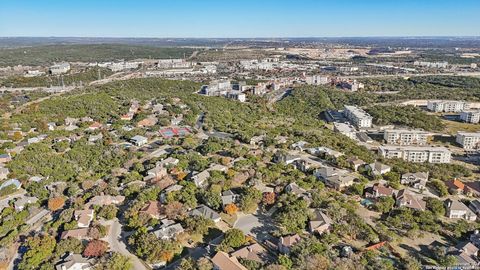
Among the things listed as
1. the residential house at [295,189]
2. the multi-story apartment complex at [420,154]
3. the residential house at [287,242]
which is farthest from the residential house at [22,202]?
the multi-story apartment complex at [420,154]

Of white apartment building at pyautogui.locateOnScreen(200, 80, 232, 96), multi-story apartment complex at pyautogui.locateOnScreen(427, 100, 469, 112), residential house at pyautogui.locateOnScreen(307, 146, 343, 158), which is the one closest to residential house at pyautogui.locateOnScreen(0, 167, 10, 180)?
residential house at pyautogui.locateOnScreen(307, 146, 343, 158)

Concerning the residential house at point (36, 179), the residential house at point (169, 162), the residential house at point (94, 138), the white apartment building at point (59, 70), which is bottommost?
the residential house at point (36, 179)

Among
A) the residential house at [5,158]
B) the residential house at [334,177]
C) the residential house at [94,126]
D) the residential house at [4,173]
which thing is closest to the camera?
the residential house at [334,177]

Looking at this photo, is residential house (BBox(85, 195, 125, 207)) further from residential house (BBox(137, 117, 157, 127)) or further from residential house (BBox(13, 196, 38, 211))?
residential house (BBox(137, 117, 157, 127))

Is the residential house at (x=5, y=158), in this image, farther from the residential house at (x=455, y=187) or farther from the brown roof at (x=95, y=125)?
the residential house at (x=455, y=187)

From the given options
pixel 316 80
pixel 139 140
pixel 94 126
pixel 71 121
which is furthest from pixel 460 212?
pixel 316 80
